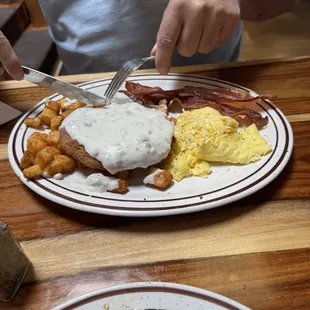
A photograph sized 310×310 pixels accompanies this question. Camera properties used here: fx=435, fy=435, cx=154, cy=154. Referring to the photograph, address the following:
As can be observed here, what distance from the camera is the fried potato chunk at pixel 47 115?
1172mm

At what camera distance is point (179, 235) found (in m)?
0.85

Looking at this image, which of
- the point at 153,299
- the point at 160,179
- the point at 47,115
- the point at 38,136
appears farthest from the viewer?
the point at 47,115

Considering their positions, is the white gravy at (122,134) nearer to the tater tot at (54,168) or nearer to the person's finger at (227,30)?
the tater tot at (54,168)

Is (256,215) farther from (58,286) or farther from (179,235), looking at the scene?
(58,286)

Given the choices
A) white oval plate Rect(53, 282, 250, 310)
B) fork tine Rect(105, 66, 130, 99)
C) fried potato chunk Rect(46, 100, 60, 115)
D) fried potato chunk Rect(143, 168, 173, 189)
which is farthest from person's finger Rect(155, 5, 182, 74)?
white oval plate Rect(53, 282, 250, 310)

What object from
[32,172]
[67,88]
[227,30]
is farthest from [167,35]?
[32,172]

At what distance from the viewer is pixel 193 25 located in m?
1.19

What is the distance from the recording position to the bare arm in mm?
1427

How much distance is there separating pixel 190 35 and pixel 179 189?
488 mm

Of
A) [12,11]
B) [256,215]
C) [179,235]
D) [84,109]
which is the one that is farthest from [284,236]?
[12,11]

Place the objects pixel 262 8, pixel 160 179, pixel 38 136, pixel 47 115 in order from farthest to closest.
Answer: pixel 262 8 → pixel 47 115 → pixel 38 136 → pixel 160 179

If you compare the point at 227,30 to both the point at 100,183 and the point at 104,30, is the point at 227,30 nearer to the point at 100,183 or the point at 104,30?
the point at 104,30

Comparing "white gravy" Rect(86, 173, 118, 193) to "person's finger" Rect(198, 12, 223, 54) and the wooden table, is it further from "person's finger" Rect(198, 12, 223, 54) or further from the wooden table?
"person's finger" Rect(198, 12, 223, 54)

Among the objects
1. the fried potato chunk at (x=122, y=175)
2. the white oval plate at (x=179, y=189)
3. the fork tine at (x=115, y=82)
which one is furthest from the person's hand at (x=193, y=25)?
the fried potato chunk at (x=122, y=175)
